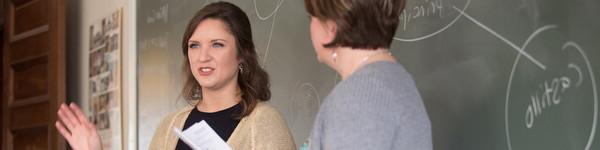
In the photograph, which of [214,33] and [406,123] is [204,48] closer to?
[214,33]

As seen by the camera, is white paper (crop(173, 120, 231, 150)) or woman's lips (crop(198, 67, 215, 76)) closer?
white paper (crop(173, 120, 231, 150))

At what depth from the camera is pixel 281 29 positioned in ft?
7.38

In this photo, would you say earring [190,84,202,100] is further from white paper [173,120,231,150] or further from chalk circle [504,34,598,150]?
chalk circle [504,34,598,150]

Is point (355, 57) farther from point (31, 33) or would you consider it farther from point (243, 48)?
point (31, 33)

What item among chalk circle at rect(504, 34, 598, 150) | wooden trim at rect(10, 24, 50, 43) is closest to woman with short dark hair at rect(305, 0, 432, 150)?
A: chalk circle at rect(504, 34, 598, 150)

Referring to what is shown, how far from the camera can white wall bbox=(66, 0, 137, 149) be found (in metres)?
3.22

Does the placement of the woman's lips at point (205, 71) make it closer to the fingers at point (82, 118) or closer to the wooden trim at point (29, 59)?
the fingers at point (82, 118)

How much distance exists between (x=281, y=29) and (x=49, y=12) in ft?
5.50

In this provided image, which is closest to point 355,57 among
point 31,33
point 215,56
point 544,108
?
point 544,108

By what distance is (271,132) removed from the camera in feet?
5.21

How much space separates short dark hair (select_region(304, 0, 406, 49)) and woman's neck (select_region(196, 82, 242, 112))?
63 centimetres

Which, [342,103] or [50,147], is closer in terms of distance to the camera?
[342,103]

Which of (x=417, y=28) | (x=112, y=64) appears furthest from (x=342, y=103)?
(x=112, y=64)

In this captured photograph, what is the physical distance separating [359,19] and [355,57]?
55 mm
